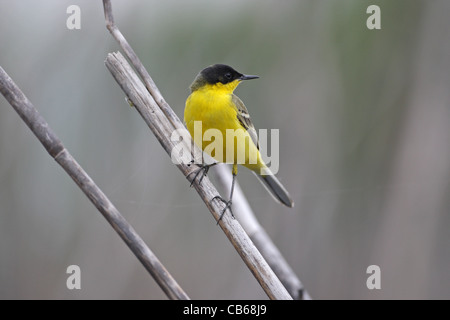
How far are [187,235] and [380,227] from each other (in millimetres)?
1573

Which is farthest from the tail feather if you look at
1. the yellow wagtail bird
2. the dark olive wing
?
the dark olive wing

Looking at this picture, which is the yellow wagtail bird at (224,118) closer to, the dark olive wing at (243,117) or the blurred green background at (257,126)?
the dark olive wing at (243,117)

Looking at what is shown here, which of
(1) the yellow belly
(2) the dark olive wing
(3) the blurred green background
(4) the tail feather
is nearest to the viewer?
(1) the yellow belly

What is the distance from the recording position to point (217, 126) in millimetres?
2719

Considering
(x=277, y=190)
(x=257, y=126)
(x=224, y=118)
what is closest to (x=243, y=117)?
(x=224, y=118)

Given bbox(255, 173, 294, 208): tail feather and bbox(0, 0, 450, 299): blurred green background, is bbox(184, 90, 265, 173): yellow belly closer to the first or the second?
bbox(255, 173, 294, 208): tail feather

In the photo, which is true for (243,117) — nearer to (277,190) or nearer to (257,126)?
(277,190)

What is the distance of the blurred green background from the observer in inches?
136

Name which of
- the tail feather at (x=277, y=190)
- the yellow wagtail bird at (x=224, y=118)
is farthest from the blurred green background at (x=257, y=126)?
the yellow wagtail bird at (x=224, y=118)

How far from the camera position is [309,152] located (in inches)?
152

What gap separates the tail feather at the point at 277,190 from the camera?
10.0 ft
